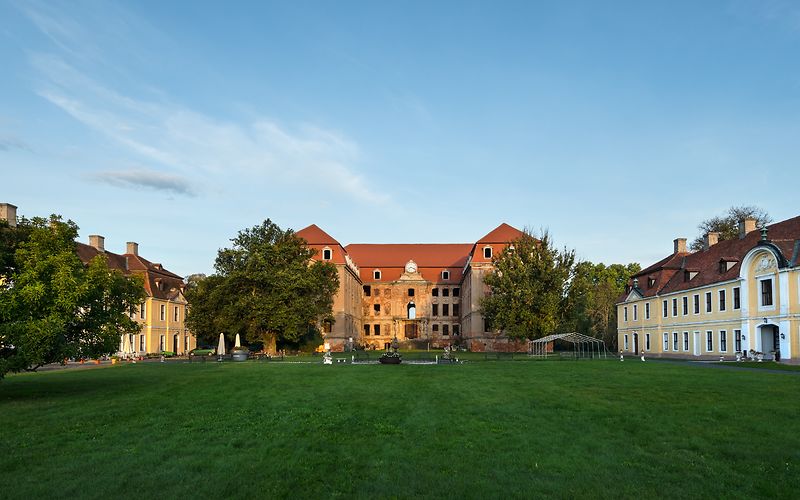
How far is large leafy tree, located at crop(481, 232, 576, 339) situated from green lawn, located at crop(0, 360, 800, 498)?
3287 centimetres

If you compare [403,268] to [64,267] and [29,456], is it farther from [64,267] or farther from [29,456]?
[29,456]

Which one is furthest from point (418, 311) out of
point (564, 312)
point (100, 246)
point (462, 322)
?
point (100, 246)

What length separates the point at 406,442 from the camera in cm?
1277

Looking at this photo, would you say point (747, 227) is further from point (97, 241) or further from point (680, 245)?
point (97, 241)

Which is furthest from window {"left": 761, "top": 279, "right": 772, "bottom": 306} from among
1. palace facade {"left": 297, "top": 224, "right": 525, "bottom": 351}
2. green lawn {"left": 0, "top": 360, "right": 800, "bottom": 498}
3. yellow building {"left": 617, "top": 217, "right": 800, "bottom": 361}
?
palace facade {"left": 297, "top": 224, "right": 525, "bottom": 351}

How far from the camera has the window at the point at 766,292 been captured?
4125 centimetres

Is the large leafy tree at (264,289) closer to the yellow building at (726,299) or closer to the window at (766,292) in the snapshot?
the yellow building at (726,299)

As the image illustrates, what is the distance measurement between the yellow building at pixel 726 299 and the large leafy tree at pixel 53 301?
127ft

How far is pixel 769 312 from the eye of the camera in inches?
1610

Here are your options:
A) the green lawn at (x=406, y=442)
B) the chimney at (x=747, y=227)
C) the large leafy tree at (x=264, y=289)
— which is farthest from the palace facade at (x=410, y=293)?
the green lawn at (x=406, y=442)

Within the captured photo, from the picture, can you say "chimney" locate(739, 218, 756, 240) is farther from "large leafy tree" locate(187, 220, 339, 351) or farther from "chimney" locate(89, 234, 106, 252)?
"chimney" locate(89, 234, 106, 252)

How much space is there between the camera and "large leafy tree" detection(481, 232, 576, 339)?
54938 millimetres

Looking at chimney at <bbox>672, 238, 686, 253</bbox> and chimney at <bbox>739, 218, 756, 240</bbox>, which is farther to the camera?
chimney at <bbox>672, 238, 686, 253</bbox>

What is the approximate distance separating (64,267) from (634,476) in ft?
58.4
